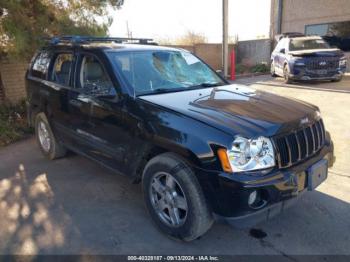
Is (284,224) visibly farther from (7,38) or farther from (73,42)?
(7,38)

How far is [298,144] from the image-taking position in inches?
108

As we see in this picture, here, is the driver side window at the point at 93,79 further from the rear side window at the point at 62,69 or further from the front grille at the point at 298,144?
the front grille at the point at 298,144

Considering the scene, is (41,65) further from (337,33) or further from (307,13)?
(307,13)

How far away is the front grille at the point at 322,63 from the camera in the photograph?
34.9 ft

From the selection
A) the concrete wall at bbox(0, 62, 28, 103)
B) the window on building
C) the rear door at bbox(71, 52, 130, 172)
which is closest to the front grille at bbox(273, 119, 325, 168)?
the rear door at bbox(71, 52, 130, 172)

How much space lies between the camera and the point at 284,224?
10.5 feet

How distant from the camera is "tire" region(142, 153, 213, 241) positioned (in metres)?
2.64

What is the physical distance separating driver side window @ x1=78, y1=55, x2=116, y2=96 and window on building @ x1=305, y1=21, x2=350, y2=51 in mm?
15388

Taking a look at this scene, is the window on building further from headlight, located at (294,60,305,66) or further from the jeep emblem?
the jeep emblem

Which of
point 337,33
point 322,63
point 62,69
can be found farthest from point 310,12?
point 62,69

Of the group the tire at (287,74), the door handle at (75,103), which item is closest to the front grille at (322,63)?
the tire at (287,74)

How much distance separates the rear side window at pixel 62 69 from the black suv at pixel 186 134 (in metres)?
0.03

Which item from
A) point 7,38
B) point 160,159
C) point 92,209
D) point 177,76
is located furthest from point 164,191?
point 7,38

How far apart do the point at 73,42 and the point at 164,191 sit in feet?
8.30
